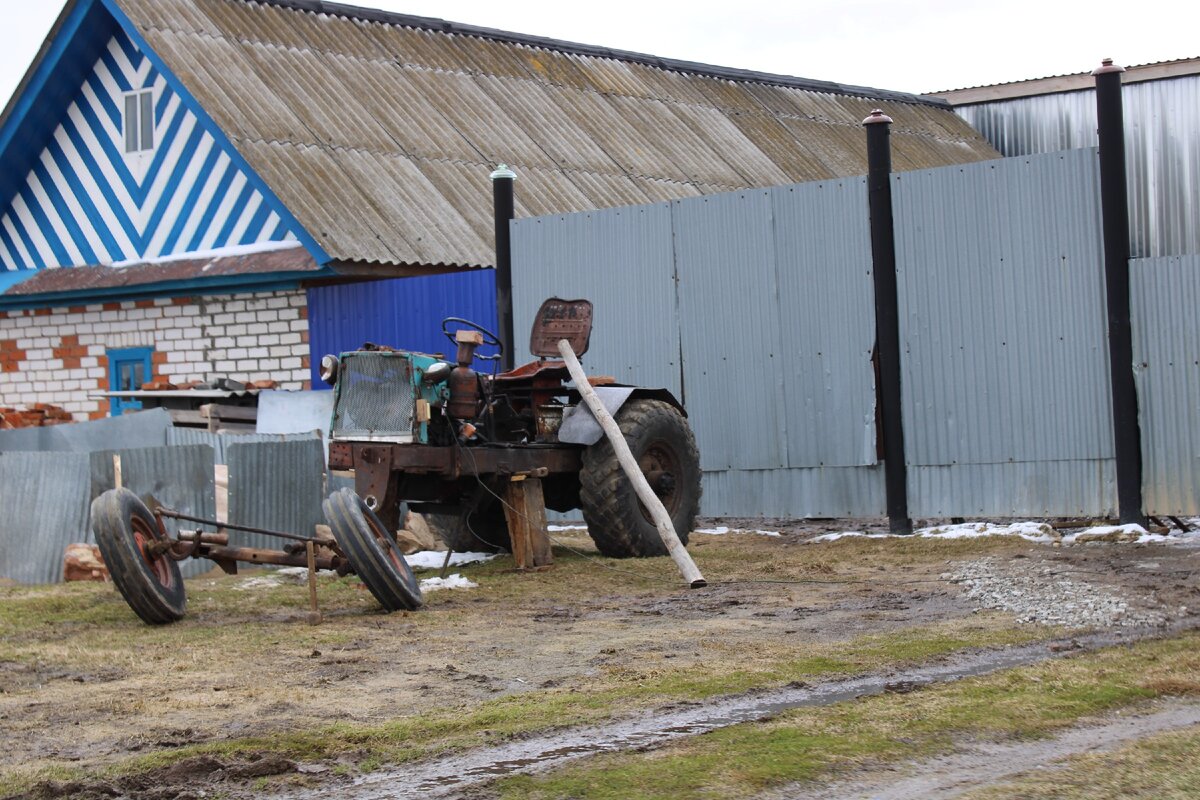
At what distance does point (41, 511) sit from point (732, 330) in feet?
20.1

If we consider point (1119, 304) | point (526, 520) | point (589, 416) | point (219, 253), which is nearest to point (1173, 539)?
point (1119, 304)

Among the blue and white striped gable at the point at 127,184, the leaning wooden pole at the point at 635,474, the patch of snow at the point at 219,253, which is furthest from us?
the blue and white striped gable at the point at 127,184

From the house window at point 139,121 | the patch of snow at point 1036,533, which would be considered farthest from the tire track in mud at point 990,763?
the house window at point 139,121

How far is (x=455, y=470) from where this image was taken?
11180mm

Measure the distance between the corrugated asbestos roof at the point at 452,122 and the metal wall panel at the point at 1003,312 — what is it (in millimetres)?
6393

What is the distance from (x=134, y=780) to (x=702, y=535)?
953 centimetres

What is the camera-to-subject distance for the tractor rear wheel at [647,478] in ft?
39.2

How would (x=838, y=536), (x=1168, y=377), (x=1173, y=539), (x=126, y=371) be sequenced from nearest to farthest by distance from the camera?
1. (x=1173, y=539)
2. (x=1168, y=377)
3. (x=838, y=536)
4. (x=126, y=371)

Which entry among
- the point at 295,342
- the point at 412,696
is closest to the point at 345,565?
the point at 412,696

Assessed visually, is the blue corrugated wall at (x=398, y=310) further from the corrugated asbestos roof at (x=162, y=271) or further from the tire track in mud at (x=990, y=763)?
the tire track in mud at (x=990, y=763)

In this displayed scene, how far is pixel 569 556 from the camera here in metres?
12.7

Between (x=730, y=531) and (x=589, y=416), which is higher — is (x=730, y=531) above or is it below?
below

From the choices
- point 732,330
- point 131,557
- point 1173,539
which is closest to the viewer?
point 131,557

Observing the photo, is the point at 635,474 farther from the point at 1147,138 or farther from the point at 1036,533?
the point at 1147,138
